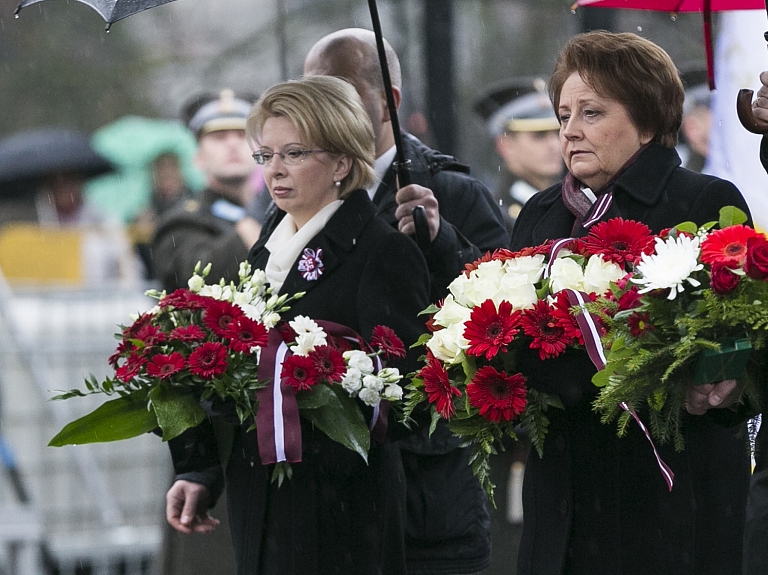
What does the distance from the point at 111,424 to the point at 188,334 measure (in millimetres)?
341

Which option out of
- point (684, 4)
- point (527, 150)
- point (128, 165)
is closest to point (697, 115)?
point (527, 150)

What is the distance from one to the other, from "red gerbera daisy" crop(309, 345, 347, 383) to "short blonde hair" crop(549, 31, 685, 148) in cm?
106

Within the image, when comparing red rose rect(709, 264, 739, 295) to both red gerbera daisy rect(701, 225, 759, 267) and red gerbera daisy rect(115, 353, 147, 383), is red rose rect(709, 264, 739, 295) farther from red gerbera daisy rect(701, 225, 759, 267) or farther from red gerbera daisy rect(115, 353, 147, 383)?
red gerbera daisy rect(115, 353, 147, 383)

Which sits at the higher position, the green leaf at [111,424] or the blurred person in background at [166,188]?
the blurred person in background at [166,188]

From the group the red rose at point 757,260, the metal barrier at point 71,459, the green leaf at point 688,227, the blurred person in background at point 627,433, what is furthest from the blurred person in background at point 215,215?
the red rose at point 757,260

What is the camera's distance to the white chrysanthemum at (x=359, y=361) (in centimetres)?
440

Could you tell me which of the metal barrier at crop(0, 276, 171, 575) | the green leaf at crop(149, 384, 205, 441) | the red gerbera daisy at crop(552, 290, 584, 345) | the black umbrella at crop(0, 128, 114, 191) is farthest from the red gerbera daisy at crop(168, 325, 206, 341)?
the black umbrella at crop(0, 128, 114, 191)

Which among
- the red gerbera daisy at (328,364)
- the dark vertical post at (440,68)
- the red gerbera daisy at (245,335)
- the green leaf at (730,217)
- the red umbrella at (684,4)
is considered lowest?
the red gerbera daisy at (328,364)

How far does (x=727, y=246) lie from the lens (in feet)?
11.6

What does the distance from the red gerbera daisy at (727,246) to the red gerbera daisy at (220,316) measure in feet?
4.84

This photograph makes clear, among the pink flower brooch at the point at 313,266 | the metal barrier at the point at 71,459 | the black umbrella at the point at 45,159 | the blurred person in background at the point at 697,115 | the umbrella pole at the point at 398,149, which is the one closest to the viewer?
the pink flower brooch at the point at 313,266

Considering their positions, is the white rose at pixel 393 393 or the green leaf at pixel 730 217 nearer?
the green leaf at pixel 730 217

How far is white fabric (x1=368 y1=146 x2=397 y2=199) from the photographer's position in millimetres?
5305

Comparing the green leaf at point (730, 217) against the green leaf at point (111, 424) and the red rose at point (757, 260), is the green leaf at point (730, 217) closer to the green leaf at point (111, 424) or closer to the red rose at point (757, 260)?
the red rose at point (757, 260)
